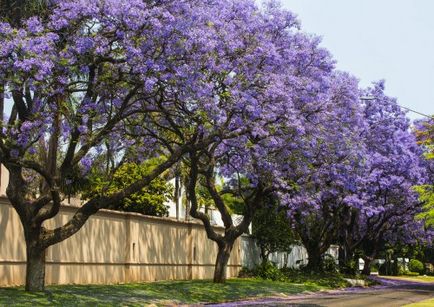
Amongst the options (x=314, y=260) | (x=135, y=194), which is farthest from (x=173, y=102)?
(x=314, y=260)

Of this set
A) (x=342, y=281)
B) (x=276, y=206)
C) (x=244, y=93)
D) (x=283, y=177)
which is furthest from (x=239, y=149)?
(x=342, y=281)

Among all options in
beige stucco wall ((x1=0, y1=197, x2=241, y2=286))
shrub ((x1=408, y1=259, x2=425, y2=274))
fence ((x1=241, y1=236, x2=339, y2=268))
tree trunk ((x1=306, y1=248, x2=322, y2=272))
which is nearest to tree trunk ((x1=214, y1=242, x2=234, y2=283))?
beige stucco wall ((x1=0, y1=197, x2=241, y2=286))

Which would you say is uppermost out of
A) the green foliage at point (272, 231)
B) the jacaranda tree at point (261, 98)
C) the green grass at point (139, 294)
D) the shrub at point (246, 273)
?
the jacaranda tree at point (261, 98)

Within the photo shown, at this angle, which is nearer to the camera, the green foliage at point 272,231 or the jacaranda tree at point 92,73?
the jacaranda tree at point 92,73

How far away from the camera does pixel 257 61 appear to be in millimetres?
22406

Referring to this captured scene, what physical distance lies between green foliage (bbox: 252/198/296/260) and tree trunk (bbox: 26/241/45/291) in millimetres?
22984

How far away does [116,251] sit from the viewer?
89.4 feet

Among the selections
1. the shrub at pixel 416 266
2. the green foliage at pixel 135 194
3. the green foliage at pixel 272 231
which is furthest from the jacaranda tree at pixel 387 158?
the shrub at pixel 416 266

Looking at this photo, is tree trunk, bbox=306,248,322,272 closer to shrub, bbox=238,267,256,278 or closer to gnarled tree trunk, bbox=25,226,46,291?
shrub, bbox=238,267,256,278

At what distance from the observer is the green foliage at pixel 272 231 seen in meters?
41.6

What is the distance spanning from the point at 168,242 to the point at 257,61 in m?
12.8

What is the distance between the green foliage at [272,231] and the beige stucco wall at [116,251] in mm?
5924

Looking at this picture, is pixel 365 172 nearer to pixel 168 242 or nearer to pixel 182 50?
pixel 168 242

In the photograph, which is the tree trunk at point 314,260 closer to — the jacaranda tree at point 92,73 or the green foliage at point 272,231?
the green foliage at point 272,231
